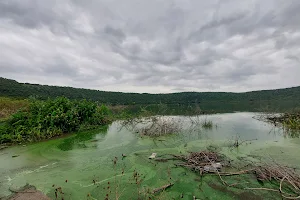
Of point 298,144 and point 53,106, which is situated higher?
point 53,106

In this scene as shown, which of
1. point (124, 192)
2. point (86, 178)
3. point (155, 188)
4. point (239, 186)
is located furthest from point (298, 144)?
point (86, 178)

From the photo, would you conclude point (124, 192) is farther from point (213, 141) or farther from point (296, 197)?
point (213, 141)

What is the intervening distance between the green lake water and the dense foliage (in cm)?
83

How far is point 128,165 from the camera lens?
6371mm

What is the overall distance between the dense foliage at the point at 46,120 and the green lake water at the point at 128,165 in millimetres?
827

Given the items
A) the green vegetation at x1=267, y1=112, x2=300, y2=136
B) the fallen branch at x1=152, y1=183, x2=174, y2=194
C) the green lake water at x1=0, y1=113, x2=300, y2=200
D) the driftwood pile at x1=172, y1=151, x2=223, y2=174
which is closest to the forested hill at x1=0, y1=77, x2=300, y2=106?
the green vegetation at x1=267, y1=112, x2=300, y2=136

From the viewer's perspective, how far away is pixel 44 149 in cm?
848

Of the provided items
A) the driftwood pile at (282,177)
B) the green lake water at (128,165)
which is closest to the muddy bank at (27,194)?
the green lake water at (128,165)

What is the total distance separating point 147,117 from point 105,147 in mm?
7855

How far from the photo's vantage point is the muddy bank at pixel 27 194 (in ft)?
14.5

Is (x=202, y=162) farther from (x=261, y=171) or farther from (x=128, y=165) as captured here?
(x=128, y=165)

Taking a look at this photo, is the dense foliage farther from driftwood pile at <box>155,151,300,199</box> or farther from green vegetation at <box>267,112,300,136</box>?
green vegetation at <box>267,112,300,136</box>

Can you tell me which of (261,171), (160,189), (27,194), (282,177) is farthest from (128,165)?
(282,177)

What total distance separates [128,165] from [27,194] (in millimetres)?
2764
